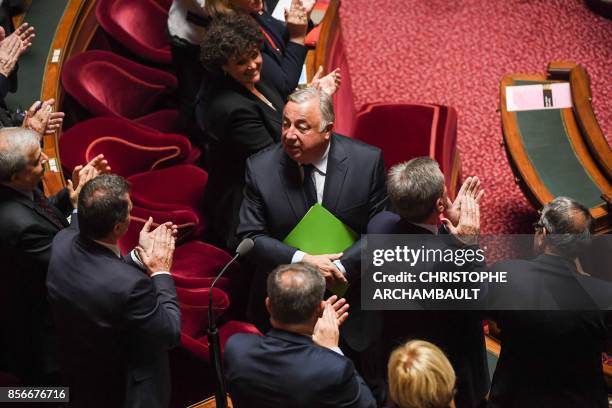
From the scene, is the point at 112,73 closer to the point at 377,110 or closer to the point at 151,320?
the point at 377,110

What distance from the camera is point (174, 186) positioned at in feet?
8.34

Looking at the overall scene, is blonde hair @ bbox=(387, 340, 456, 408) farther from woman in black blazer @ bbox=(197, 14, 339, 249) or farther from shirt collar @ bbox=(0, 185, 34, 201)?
shirt collar @ bbox=(0, 185, 34, 201)

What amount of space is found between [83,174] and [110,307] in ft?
1.50

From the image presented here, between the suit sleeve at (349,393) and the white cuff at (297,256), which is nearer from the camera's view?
the suit sleeve at (349,393)

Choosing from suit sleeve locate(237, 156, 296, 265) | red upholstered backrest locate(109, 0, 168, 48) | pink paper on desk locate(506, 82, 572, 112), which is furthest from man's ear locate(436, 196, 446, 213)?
red upholstered backrest locate(109, 0, 168, 48)

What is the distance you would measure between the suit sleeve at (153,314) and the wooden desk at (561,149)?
1.43m

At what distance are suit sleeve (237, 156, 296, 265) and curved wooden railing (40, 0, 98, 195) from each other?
2.16ft

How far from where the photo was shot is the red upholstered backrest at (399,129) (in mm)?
2769

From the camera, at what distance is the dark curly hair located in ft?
6.77

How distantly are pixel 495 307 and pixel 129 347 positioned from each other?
80 cm

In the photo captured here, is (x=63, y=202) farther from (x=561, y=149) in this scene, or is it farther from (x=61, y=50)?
(x=561, y=149)

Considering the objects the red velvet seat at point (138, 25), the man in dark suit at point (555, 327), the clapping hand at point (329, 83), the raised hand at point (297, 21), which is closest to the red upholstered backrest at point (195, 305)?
the clapping hand at point (329, 83)

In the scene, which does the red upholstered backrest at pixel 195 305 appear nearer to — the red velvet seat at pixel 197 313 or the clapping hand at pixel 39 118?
the red velvet seat at pixel 197 313

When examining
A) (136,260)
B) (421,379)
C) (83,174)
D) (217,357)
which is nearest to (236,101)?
(83,174)
